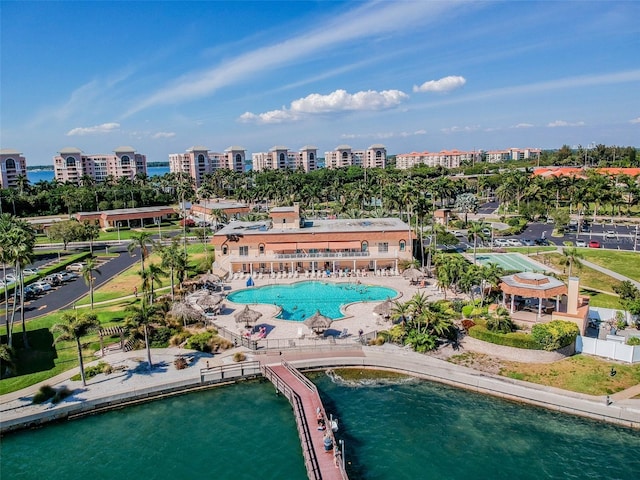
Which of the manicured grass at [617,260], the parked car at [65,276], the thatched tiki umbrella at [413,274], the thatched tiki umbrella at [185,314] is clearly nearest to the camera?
the thatched tiki umbrella at [185,314]

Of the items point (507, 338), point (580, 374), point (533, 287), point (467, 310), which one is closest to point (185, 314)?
point (467, 310)

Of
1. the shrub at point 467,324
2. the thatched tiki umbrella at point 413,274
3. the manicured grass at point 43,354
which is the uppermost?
the thatched tiki umbrella at point 413,274

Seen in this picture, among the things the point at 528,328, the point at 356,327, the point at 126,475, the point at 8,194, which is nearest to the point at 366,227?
the point at 356,327

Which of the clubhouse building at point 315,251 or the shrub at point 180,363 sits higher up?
the clubhouse building at point 315,251

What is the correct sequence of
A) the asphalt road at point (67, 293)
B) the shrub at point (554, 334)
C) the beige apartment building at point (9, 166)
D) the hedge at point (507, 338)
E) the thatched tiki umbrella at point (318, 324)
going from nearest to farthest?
the shrub at point (554, 334) → the hedge at point (507, 338) → the thatched tiki umbrella at point (318, 324) → the asphalt road at point (67, 293) → the beige apartment building at point (9, 166)

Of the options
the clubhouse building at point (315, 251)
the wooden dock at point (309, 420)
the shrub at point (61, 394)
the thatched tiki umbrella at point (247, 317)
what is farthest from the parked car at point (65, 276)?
the wooden dock at point (309, 420)

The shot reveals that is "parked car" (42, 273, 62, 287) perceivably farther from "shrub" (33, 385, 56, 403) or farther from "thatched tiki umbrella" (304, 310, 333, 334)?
"thatched tiki umbrella" (304, 310, 333, 334)

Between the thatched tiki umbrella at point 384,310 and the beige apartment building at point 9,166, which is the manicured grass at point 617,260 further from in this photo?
the beige apartment building at point 9,166
